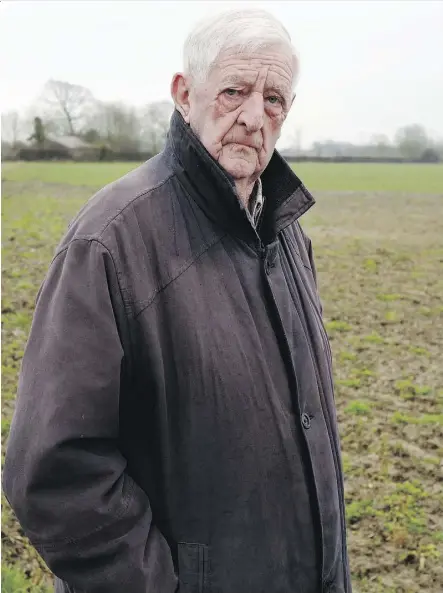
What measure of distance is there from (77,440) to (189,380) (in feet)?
0.83

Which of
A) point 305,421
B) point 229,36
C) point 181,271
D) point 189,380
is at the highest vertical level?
point 229,36

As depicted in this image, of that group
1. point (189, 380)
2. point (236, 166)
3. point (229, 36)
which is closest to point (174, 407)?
point (189, 380)

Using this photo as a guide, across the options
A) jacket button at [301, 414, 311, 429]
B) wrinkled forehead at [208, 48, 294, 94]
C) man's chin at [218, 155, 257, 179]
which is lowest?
jacket button at [301, 414, 311, 429]

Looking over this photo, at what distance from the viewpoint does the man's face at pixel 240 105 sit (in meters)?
1.39

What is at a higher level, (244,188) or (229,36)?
(229,36)

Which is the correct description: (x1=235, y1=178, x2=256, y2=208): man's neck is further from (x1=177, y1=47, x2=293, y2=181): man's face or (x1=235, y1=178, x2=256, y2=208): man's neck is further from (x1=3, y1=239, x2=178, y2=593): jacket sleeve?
(x1=3, y1=239, x2=178, y2=593): jacket sleeve

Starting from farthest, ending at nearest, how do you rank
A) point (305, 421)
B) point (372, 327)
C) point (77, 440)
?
1. point (372, 327)
2. point (305, 421)
3. point (77, 440)

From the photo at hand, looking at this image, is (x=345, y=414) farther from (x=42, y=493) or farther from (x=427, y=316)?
(x=42, y=493)

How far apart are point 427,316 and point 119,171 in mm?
5451

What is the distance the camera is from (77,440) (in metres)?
1.23

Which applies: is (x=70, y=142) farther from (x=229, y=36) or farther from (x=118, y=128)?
(x=229, y=36)

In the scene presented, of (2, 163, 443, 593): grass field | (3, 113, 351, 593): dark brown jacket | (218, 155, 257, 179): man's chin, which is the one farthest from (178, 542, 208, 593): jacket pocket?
(2, 163, 443, 593): grass field

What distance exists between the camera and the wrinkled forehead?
1374 millimetres

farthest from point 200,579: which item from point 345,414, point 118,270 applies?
point 345,414
